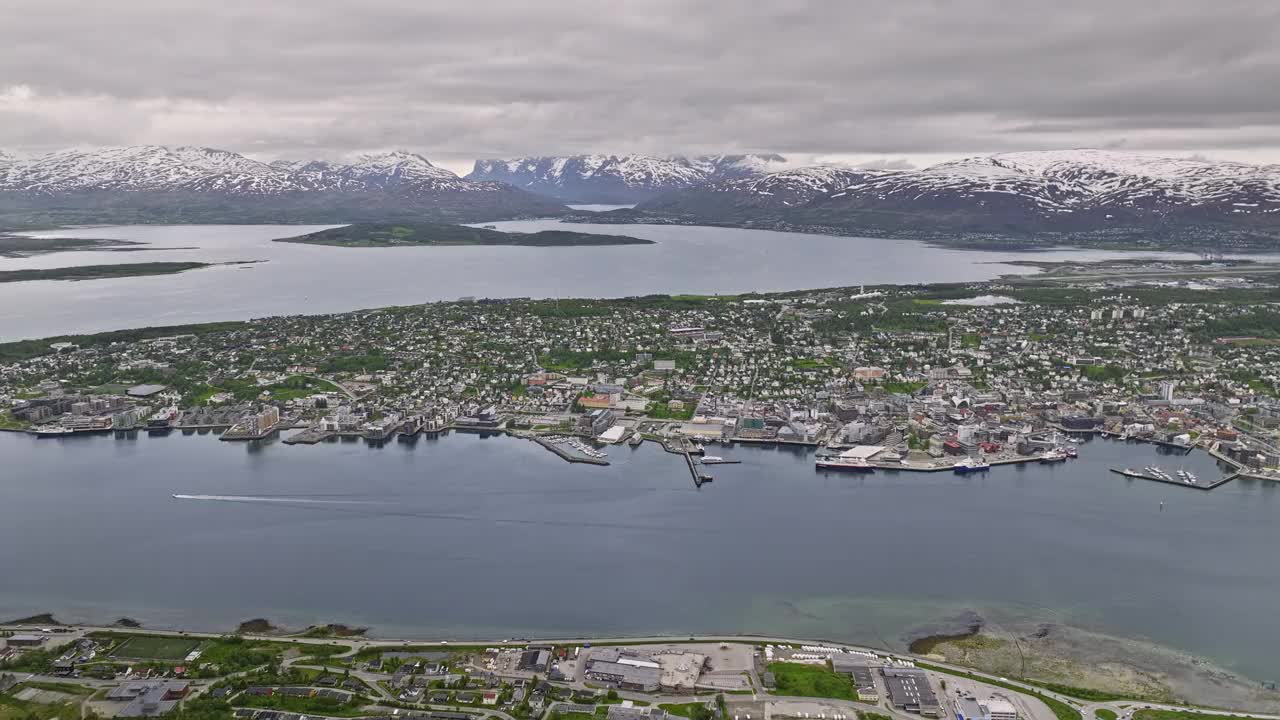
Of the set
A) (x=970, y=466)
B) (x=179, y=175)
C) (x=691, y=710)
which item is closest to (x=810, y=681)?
(x=691, y=710)

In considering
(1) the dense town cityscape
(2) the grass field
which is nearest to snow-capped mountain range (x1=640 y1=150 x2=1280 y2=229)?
(1) the dense town cityscape

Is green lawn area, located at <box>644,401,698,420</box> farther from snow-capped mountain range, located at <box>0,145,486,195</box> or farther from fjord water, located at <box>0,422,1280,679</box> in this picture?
snow-capped mountain range, located at <box>0,145,486,195</box>

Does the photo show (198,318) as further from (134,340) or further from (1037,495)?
(1037,495)

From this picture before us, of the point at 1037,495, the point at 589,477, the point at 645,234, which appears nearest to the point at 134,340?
the point at 589,477

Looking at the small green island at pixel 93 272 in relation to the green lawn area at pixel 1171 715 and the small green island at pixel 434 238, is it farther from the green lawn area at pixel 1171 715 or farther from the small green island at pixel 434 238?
the green lawn area at pixel 1171 715

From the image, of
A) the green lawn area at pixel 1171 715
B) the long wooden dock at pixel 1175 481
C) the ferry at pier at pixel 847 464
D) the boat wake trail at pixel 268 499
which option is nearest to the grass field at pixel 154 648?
the boat wake trail at pixel 268 499
